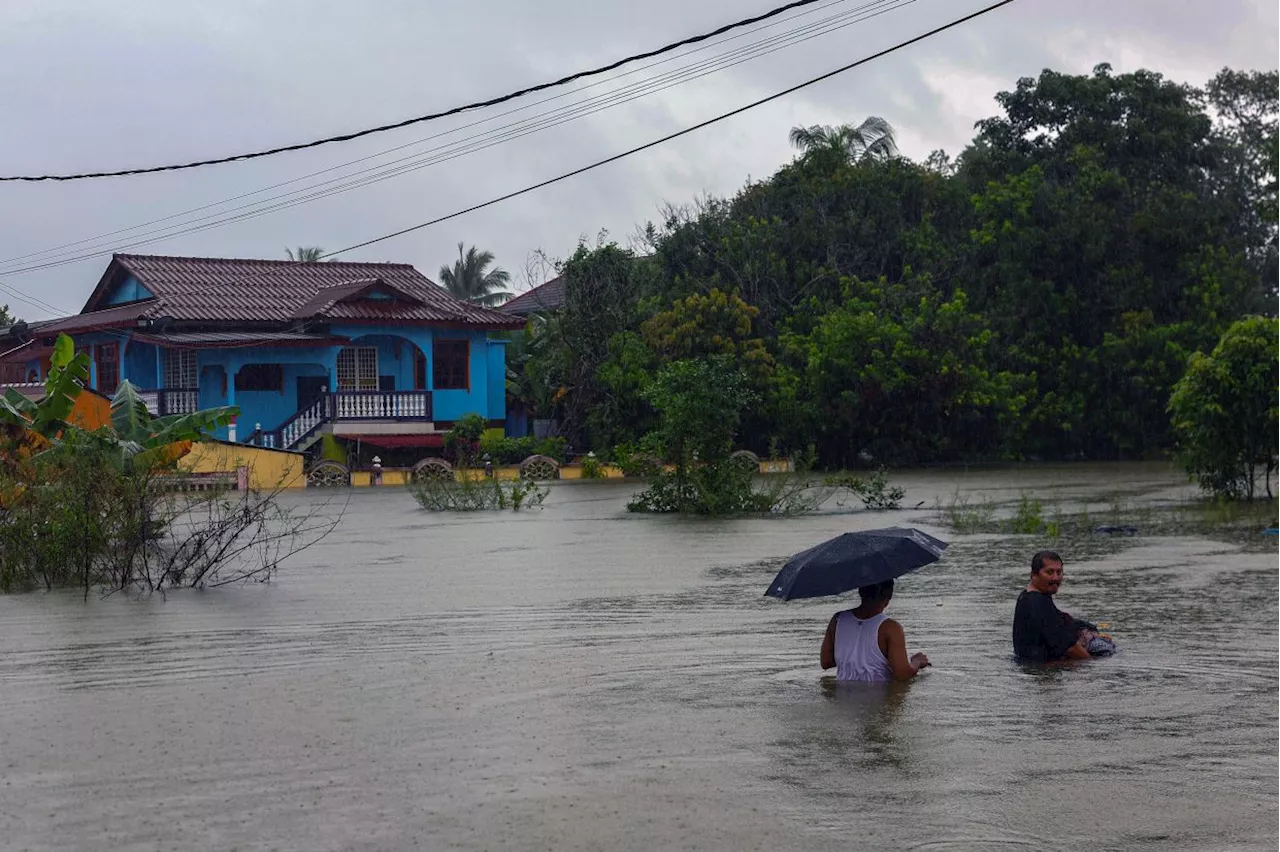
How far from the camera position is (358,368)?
157 ft

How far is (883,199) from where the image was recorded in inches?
2069

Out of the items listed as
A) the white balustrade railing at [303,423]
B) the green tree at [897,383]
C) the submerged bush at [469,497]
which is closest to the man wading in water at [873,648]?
the submerged bush at [469,497]

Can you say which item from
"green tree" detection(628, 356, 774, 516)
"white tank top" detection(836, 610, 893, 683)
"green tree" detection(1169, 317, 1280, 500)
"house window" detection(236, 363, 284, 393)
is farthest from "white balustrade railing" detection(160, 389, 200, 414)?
"white tank top" detection(836, 610, 893, 683)

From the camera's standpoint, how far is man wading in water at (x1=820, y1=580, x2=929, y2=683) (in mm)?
10430

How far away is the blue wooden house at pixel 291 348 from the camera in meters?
45.0

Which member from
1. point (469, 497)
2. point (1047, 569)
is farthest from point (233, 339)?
point (1047, 569)

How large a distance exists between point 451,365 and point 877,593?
3938 centimetres

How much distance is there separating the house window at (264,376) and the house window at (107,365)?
3612 mm

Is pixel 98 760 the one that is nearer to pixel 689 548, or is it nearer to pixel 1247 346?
pixel 689 548

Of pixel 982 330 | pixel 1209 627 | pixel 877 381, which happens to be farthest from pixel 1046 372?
pixel 1209 627

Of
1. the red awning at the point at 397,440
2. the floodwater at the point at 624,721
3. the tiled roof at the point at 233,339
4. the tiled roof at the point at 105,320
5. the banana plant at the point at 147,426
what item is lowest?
the floodwater at the point at 624,721

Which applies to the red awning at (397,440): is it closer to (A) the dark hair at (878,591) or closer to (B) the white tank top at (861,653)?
(B) the white tank top at (861,653)

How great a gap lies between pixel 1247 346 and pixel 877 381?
1908cm

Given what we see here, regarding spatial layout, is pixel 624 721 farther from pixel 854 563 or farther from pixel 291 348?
pixel 291 348
